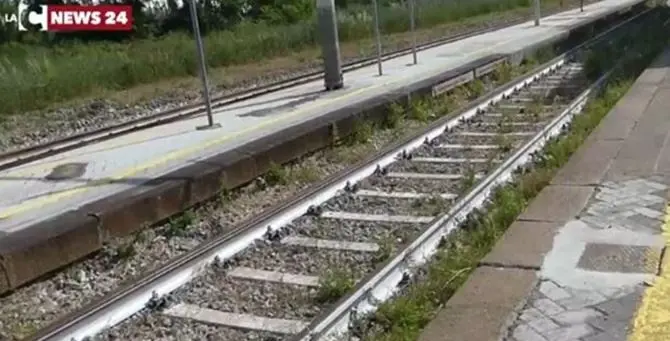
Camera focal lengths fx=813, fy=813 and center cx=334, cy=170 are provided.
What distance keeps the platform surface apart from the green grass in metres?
2.93

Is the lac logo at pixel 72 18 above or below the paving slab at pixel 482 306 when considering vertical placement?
above

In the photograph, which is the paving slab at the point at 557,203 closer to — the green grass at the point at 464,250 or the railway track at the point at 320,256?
the green grass at the point at 464,250

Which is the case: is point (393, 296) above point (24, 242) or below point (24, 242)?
below

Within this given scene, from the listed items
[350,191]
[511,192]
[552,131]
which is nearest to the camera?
[511,192]

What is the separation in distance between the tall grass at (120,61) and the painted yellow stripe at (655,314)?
12.7m

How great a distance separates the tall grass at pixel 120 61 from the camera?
1561 cm

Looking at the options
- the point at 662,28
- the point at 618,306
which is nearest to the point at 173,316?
the point at 618,306

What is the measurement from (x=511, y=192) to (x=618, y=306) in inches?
98.1

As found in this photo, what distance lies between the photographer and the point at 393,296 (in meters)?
4.62

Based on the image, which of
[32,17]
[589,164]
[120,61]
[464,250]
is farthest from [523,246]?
[32,17]

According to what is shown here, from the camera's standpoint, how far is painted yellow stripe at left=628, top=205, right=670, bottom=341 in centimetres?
354

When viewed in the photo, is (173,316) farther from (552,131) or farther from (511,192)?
(552,131)

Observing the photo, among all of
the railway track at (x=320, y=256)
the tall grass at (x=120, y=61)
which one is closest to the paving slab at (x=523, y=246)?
the railway track at (x=320, y=256)

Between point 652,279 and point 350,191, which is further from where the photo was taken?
point 350,191
